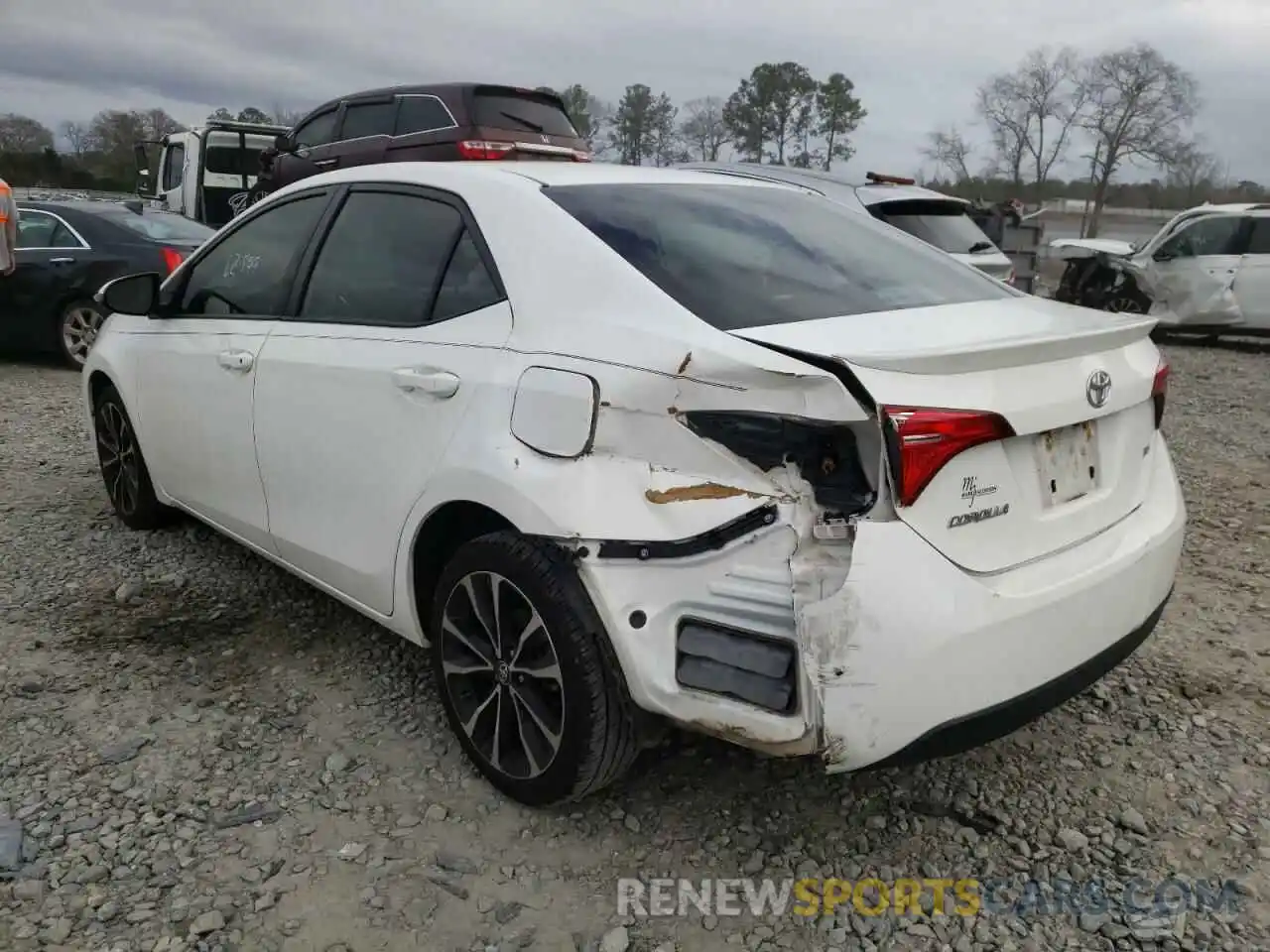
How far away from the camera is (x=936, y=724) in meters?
2.03

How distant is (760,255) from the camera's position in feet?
8.72

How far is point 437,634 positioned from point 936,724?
4.38 feet

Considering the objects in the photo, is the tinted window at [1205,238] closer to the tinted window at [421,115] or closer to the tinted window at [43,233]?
the tinted window at [421,115]

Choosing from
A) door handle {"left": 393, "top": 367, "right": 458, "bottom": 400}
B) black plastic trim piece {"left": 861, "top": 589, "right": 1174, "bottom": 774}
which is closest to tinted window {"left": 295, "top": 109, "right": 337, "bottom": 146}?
door handle {"left": 393, "top": 367, "right": 458, "bottom": 400}

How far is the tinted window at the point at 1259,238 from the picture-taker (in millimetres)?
11086

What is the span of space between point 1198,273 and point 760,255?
10617 mm

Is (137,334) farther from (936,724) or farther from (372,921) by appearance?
(936,724)

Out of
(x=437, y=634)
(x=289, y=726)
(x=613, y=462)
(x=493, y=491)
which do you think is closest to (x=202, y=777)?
(x=289, y=726)

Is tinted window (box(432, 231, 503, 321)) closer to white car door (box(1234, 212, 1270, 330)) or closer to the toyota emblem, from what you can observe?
the toyota emblem

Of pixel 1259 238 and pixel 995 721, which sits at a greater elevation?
pixel 1259 238

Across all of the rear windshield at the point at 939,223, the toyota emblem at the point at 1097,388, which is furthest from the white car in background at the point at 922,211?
the toyota emblem at the point at 1097,388

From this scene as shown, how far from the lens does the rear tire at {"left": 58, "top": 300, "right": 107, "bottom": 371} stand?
873 centimetres

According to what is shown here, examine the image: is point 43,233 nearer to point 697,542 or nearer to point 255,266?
point 255,266

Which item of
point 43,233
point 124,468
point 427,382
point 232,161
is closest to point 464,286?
point 427,382
